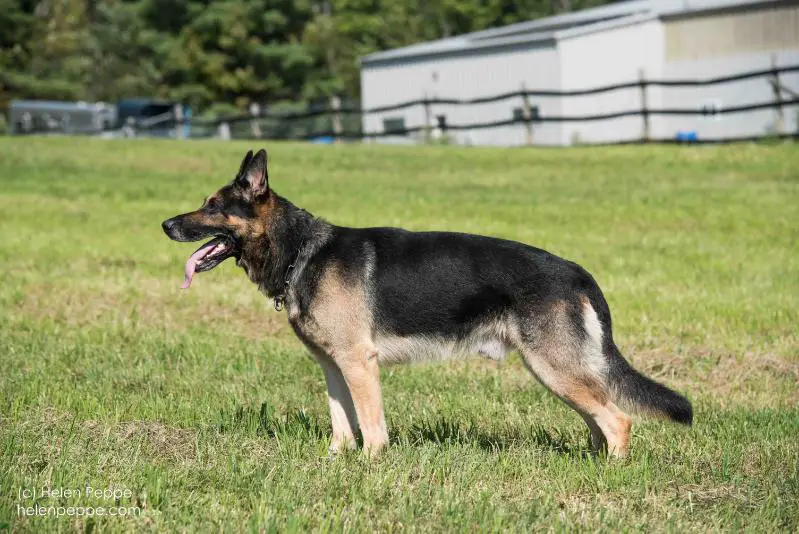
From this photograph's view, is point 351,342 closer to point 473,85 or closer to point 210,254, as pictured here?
point 210,254

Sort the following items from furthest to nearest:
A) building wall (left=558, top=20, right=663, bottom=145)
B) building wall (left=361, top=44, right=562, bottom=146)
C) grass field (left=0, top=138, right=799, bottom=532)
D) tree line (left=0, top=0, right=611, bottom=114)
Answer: tree line (left=0, top=0, right=611, bottom=114), building wall (left=361, top=44, right=562, bottom=146), building wall (left=558, top=20, right=663, bottom=145), grass field (left=0, top=138, right=799, bottom=532)

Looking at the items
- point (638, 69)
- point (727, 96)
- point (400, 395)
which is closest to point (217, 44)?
point (638, 69)

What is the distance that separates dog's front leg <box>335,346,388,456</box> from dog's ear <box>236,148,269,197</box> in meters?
1.13

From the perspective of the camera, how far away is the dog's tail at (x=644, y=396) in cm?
610

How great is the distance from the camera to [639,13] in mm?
41562

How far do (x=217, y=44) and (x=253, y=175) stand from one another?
59.3m

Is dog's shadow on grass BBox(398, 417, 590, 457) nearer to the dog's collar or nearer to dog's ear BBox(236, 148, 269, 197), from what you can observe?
the dog's collar

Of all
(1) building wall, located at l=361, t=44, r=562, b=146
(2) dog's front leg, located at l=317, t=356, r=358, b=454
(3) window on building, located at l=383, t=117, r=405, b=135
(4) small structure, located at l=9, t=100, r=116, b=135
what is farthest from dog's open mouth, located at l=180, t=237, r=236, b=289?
(4) small structure, located at l=9, t=100, r=116, b=135

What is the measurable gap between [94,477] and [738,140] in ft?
90.5

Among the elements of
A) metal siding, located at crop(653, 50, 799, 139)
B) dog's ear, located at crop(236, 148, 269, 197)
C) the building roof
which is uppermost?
the building roof

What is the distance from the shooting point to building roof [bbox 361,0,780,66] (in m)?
39.4

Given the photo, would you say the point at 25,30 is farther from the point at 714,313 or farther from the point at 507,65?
the point at 714,313

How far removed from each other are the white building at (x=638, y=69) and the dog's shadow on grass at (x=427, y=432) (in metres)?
29.0

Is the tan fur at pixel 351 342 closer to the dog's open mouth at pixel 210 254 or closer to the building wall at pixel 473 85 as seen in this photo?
the dog's open mouth at pixel 210 254
